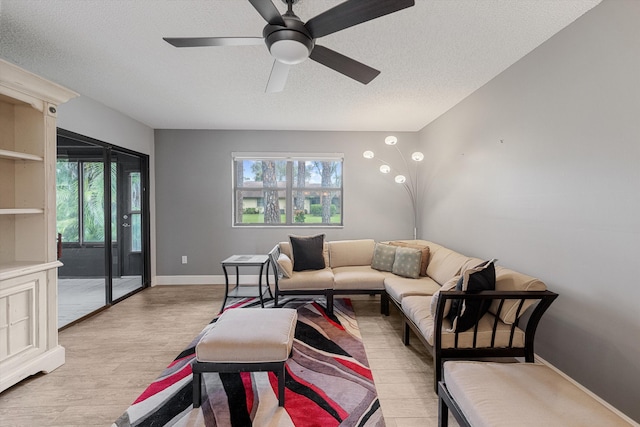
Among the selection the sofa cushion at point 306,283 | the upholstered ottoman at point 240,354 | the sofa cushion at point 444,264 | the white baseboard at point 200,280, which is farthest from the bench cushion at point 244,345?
the white baseboard at point 200,280

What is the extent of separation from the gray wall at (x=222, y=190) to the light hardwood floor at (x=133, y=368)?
1.14 m

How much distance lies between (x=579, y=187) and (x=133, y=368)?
3.61 meters

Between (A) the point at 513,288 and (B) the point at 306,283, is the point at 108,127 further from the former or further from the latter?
(A) the point at 513,288

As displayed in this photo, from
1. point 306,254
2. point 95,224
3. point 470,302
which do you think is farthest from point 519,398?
point 95,224

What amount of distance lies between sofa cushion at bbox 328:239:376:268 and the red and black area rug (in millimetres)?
1449

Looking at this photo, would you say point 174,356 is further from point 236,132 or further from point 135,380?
point 236,132

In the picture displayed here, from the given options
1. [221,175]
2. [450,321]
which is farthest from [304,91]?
[450,321]

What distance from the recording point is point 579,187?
1.87m

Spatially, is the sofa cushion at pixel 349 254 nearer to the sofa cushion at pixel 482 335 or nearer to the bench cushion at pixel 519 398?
the sofa cushion at pixel 482 335

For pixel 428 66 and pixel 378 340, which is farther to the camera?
pixel 378 340

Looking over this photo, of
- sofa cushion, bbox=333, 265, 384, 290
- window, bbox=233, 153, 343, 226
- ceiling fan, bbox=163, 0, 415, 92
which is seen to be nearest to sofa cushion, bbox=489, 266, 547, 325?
sofa cushion, bbox=333, 265, 384, 290

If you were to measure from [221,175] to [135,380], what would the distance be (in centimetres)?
314

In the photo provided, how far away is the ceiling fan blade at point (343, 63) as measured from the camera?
1.70 metres

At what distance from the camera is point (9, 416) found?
180 centimetres
